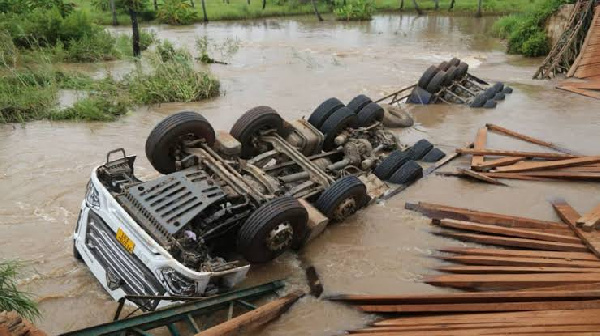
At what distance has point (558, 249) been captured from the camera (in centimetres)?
641

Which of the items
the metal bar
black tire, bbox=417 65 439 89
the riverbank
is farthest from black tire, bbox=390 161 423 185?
the riverbank

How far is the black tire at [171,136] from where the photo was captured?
673 cm

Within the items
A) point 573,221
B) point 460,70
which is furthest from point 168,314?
point 460,70

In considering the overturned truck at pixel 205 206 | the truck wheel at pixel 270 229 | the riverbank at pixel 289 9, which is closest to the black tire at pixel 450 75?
the overturned truck at pixel 205 206

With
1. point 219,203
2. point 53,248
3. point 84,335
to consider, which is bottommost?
point 53,248

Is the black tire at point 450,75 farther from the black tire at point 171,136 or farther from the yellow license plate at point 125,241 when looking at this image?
the yellow license plate at point 125,241

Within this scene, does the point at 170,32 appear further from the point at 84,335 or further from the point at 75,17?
the point at 84,335

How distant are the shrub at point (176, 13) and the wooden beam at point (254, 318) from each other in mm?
28030

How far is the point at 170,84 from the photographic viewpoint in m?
14.7

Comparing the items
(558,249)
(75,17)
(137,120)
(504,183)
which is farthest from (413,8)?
(558,249)

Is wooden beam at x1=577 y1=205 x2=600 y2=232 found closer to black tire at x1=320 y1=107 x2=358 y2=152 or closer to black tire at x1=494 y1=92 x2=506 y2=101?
black tire at x1=320 y1=107 x2=358 y2=152

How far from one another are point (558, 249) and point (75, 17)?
2002 cm

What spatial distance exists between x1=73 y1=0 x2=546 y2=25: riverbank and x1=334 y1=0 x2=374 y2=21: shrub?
4.04ft

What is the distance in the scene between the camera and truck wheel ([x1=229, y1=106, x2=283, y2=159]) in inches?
306
